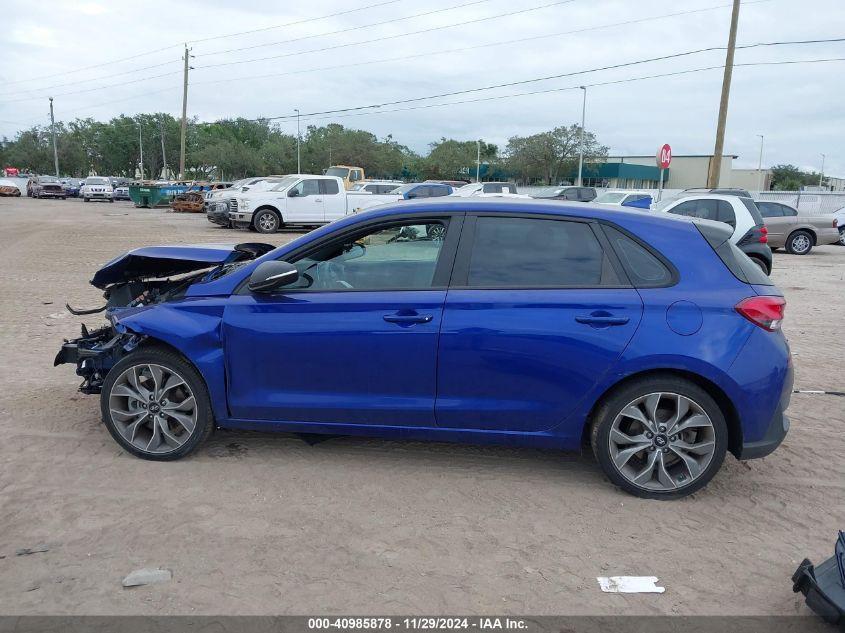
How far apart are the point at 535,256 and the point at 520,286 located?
21cm

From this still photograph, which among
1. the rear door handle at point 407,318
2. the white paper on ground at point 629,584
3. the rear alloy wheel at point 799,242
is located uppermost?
the rear door handle at point 407,318

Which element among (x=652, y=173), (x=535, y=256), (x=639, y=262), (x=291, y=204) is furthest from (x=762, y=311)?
(x=652, y=173)

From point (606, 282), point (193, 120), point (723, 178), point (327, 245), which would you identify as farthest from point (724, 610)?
point (193, 120)

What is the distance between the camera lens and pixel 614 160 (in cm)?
7338

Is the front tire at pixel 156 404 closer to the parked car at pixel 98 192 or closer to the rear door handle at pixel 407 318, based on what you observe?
the rear door handle at pixel 407 318

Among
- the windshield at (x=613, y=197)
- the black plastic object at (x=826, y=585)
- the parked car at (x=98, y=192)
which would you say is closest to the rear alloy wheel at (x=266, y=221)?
the windshield at (x=613, y=197)

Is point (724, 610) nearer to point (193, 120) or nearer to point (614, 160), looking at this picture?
point (614, 160)

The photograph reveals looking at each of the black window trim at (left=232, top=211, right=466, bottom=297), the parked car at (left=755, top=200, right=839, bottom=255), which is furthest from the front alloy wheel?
the black window trim at (left=232, top=211, right=466, bottom=297)

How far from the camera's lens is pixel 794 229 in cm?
1964

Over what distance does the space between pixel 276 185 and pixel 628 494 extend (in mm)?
20551

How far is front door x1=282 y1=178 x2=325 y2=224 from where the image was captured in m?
22.0

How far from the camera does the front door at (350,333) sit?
3908 millimetres

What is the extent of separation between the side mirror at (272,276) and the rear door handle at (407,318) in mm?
608

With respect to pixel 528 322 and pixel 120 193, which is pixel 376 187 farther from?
pixel 120 193
